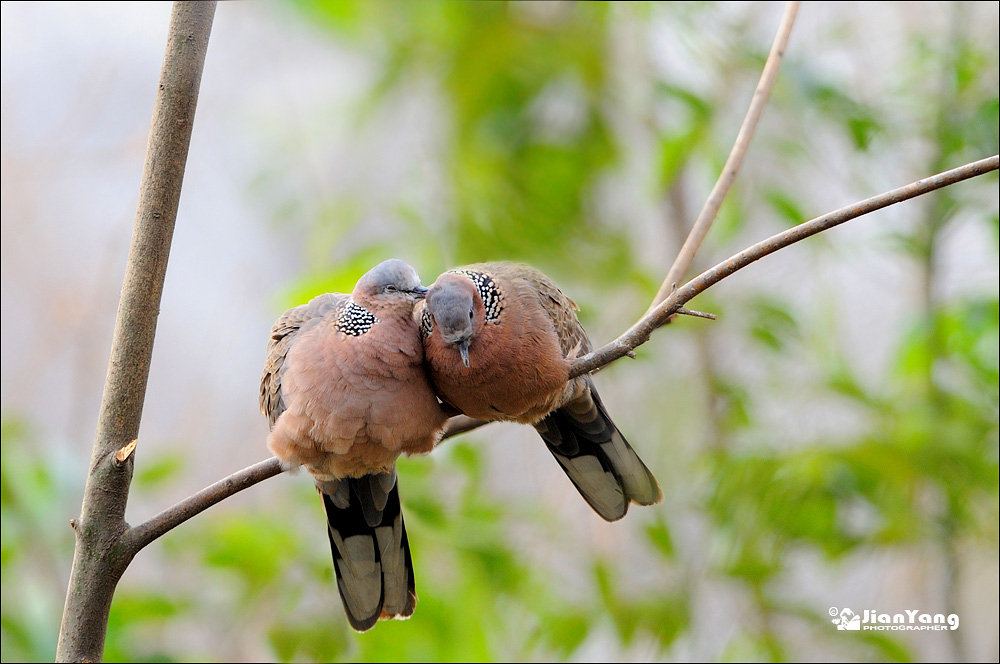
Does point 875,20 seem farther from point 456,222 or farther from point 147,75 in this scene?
point 147,75

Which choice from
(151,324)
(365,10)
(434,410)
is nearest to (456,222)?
(365,10)

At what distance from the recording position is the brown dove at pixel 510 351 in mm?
1273

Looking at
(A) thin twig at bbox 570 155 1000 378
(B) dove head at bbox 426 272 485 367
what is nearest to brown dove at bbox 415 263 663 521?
(B) dove head at bbox 426 272 485 367

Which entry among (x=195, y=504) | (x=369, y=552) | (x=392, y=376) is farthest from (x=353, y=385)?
(x=369, y=552)

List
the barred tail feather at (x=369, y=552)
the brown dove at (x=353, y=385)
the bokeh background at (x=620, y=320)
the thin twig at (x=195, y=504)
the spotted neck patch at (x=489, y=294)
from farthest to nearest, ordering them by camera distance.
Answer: the bokeh background at (x=620, y=320), the barred tail feather at (x=369, y=552), the spotted neck patch at (x=489, y=294), the brown dove at (x=353, y=385), the thin twig at (x=195, y=504)

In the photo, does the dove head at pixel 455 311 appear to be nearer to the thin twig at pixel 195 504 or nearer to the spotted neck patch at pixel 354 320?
the spotted neck patch at pixel 354 320

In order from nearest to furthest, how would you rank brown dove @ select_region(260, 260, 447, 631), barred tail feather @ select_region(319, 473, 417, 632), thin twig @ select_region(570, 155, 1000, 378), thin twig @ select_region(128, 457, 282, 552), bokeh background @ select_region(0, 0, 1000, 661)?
thin twig @ select_region(570, 155, 1000, 378) < thin twig @ select_region(128, 457, 282, 552) < brown dove @ select_region(260, 260, 447, 631) < barred tail feather @ select_region(319, 473, 417, 632) < bokeh background @ select_region(0, 0, 1000, 661)

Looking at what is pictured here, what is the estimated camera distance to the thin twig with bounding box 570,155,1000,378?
92 cm

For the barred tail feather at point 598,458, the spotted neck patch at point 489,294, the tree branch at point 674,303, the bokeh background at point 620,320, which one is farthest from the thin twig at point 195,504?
the bokeh background at point 620,320

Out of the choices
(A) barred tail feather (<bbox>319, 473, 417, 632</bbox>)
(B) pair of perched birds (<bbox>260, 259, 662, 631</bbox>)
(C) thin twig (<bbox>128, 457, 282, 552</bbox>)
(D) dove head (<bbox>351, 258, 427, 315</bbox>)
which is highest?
(D) dove head (<bbox>351, 258, 427, 315</bbox>)

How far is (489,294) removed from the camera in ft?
4.54

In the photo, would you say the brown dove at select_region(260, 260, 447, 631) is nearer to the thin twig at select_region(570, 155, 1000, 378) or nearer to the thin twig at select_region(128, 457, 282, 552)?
the thin twig at select_region(128, 457, 282, 552)

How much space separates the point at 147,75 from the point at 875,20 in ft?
8.55

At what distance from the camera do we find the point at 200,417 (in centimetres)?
308
